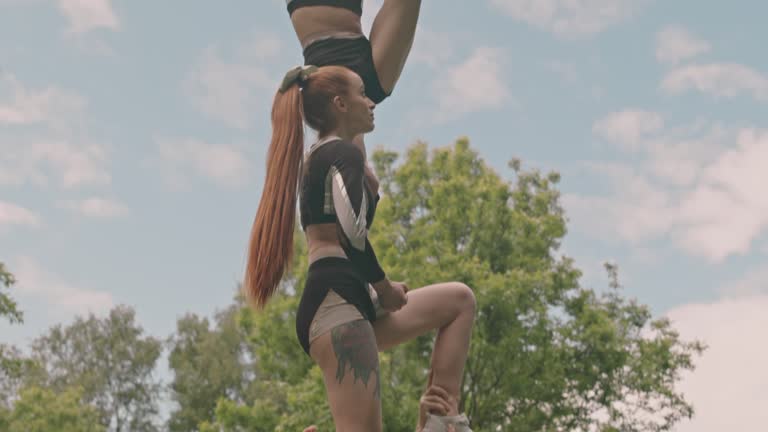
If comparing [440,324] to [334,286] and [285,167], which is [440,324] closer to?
[334,286]

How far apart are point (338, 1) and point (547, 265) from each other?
1869cm

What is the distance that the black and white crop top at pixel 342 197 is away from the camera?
3.91 m

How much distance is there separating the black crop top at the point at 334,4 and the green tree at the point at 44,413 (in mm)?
25423

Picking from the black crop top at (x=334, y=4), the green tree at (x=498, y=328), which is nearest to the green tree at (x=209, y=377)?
the green tree at (x=498, y=328)

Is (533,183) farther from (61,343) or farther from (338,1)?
(61,343)

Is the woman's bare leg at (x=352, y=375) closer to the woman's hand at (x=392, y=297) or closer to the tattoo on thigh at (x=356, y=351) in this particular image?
the tattoo on thigh at (x=356, y=351)

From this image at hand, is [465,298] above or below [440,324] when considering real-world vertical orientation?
above

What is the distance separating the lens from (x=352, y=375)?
388 cm

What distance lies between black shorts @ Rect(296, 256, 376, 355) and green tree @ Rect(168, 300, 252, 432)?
1457 inches

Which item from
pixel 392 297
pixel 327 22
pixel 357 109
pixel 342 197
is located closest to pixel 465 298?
pixel 392 297

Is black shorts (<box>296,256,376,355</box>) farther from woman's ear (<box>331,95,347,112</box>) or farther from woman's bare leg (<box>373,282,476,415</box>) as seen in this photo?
woman's ear (<box>331,95,347,112</box>)

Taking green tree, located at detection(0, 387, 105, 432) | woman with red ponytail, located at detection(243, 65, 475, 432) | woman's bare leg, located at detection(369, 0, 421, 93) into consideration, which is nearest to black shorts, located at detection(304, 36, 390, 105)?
woman's bare leg, located at detection(369, 0, 421, 93)

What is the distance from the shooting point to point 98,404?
42.6 metres

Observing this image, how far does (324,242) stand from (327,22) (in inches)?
48.9
